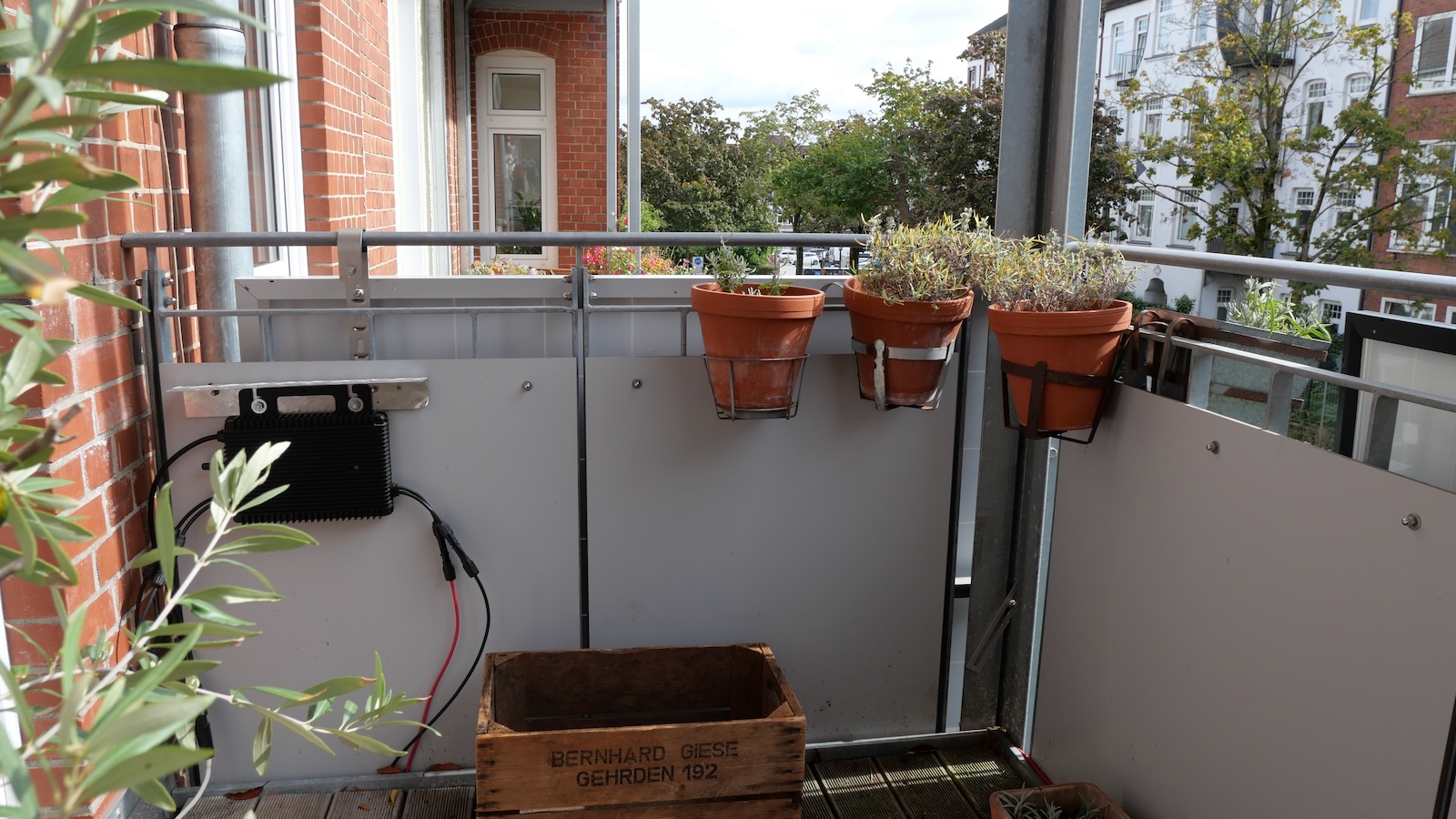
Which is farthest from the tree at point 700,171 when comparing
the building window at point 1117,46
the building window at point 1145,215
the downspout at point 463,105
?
the downspout at point 463,105

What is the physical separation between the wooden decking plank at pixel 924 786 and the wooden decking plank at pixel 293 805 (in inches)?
48.9

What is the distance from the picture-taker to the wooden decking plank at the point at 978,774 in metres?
2.33

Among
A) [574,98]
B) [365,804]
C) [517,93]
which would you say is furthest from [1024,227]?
[517,93]

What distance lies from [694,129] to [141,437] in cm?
1884

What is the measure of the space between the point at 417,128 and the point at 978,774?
490 cm

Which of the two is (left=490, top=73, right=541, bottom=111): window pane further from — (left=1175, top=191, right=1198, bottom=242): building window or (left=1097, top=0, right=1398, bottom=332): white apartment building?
(left=1175, top=191, right=1198, bottom=242): building window

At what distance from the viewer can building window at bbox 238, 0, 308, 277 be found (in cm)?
314

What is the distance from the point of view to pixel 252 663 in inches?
87.0

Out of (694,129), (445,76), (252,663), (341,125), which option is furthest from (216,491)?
(694,129)

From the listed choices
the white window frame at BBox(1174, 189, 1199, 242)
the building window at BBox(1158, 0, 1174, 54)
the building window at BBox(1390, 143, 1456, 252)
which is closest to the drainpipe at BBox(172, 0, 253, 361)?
the building window at BBox(1390, 143, 1456, 252)

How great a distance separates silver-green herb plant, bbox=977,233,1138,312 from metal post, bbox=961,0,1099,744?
0.81 ft

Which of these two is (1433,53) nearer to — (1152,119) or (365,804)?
(1152,119)

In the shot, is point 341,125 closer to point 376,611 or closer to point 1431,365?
point 376,611

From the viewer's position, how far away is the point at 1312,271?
1.54 metres
